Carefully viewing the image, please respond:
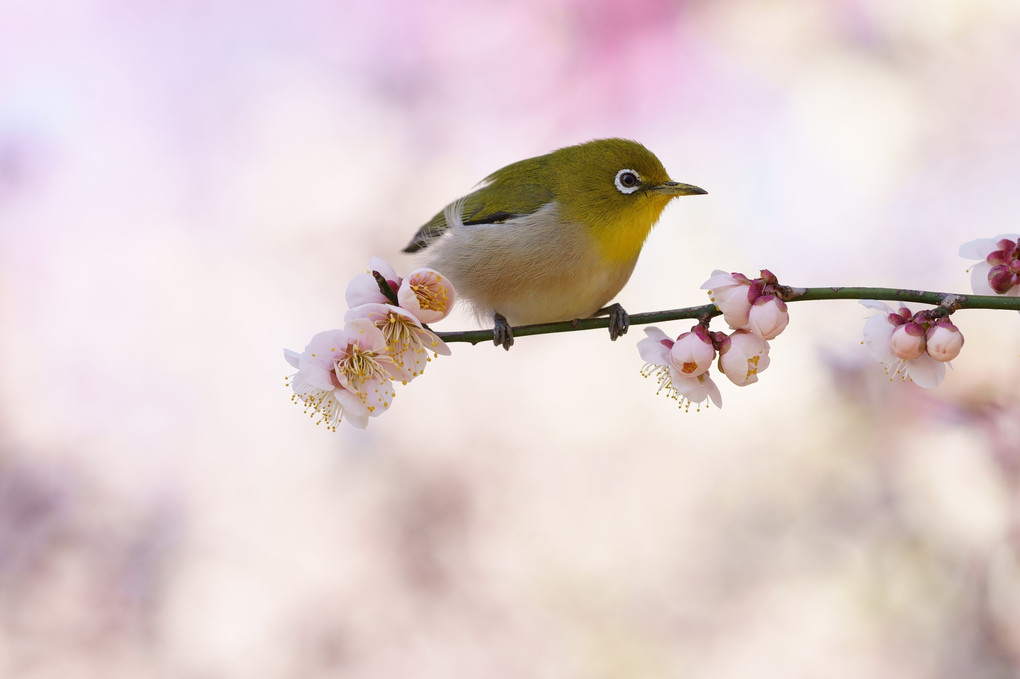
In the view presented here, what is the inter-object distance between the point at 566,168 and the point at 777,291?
1.26m

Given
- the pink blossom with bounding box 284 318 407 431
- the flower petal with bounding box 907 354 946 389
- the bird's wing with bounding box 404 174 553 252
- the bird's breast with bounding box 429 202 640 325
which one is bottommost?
the flower petal with bounding box 907 354 946 389

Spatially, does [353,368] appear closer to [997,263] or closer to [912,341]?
[912,341]

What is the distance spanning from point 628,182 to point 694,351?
1048 millimetres

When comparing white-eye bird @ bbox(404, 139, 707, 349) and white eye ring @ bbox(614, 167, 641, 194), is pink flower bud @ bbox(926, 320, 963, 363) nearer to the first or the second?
white-eye bird @ bbox(404, 139, 707, 349)

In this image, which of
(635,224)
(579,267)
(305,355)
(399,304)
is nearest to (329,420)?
(305,355)

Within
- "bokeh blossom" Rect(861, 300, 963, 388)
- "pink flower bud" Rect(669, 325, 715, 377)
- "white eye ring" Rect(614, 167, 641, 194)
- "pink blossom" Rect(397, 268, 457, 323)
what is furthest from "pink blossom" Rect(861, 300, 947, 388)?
"white eye ring" Rect(614, 167, 641, 194)

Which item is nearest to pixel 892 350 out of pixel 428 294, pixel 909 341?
pixel 909 341

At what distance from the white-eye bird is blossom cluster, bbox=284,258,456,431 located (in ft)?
2.38

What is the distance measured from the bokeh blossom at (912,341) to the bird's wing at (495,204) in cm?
120

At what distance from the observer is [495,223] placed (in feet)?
8.42

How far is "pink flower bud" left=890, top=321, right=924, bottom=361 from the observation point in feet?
4.81

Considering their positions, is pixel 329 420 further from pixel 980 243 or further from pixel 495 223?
pixel 980 243

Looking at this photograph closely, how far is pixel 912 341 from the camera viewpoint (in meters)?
1.47

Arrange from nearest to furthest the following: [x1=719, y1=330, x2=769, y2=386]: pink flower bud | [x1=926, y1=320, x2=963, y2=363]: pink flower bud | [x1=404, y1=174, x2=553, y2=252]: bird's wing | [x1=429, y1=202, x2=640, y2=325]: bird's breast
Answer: [x1=926, y1=320, x2=963, y2=363]: pink flower bud < [x1=719, y1=330, x2=769, y2=386]: pink flower bud < [x1=429, y1=202, x2=640, y2=325]: bird's breast < [x1=404, y1=174, x2=553, y2=252]: bird's wing
